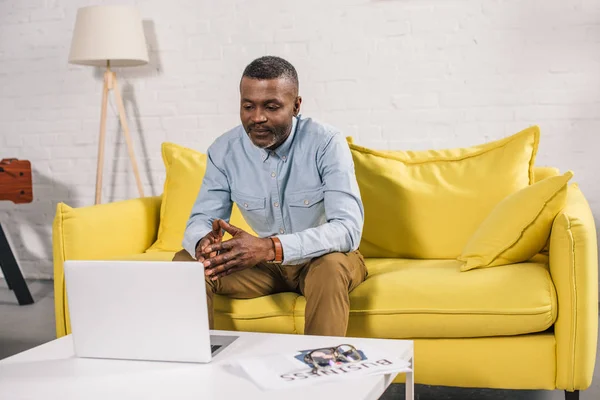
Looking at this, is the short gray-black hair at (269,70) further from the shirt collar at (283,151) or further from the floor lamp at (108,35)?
the floor lamp at (108,35)

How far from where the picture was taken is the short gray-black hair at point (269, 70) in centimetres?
215

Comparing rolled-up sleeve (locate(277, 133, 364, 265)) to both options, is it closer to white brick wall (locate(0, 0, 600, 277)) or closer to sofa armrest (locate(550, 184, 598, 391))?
sofa armrest (locate(550, 184, 598, 391))

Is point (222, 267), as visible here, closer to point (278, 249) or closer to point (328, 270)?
point (278, 249)

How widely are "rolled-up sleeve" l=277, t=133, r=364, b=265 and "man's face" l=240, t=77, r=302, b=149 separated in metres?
0.17

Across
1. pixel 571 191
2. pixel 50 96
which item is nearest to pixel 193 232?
pixel 571 191

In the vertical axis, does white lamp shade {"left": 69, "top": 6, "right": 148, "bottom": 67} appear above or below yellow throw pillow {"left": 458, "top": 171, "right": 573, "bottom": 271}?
above

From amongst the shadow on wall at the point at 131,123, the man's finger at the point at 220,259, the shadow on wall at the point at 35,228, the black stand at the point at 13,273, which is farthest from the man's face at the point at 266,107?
the shadow on wall at the point at 35,228

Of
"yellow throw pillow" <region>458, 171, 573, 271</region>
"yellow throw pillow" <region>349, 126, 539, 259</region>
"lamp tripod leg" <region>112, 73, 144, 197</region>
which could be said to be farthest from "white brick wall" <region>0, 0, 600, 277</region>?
"yellow throw pillow" <region>458, 171, 573, 271</region>

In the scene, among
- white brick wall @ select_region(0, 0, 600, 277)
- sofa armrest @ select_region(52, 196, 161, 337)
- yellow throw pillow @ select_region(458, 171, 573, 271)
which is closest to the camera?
yellow throw pillow @ select_region(458, 171, 573, 271)

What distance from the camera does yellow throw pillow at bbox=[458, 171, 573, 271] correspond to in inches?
88.0

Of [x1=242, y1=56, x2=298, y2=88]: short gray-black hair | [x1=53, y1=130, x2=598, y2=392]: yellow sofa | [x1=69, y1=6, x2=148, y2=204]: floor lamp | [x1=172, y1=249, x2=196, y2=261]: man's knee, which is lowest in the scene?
[x1=53, y1=130, x2=598, y2=392]: yellow sofa

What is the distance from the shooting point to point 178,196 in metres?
2.91

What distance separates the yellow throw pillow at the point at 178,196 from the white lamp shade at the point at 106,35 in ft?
2.71

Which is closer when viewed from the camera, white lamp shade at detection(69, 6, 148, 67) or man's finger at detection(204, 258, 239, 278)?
man's finger at detection(204, 258, 239, 278)
